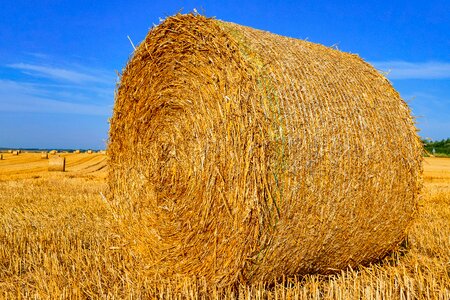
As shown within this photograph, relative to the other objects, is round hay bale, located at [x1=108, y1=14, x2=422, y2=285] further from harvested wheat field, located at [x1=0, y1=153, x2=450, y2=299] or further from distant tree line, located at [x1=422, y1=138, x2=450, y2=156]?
distant tree line, located at [x1=422, y1=138, x2=450, y2=156]

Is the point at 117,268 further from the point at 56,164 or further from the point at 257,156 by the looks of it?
the point at 56,164

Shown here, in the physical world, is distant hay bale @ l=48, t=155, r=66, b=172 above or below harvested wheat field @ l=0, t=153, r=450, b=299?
above

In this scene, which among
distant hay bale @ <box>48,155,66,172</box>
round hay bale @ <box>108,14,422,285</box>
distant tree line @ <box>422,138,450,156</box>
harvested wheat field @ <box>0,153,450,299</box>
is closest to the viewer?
round hay bale @ <box>108,14,422,285</box>

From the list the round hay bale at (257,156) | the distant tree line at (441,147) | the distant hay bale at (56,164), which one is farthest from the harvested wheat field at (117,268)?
the distant tree line at (441,147)

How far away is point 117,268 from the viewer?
4801 mm

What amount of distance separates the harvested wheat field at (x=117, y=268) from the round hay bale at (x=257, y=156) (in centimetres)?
18

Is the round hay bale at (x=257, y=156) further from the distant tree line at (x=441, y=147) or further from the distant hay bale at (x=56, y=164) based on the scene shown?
the distant tree line at (x=441, y=147)

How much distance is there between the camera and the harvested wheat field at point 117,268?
148 inches

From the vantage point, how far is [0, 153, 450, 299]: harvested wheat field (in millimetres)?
3762

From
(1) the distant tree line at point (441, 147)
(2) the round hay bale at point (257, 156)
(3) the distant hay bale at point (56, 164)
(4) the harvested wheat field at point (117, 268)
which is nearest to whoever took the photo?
(2) the round hay bale at point (257, 156)

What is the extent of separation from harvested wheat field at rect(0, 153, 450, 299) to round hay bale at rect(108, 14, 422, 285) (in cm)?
18

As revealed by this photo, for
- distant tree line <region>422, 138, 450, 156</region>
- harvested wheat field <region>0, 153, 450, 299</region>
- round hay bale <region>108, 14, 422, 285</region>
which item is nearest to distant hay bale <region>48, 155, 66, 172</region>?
harvested wheat field <region>0, 153, 450, 299</region>

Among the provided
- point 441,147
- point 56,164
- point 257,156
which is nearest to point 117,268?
point 257,156

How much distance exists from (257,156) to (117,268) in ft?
7.09
